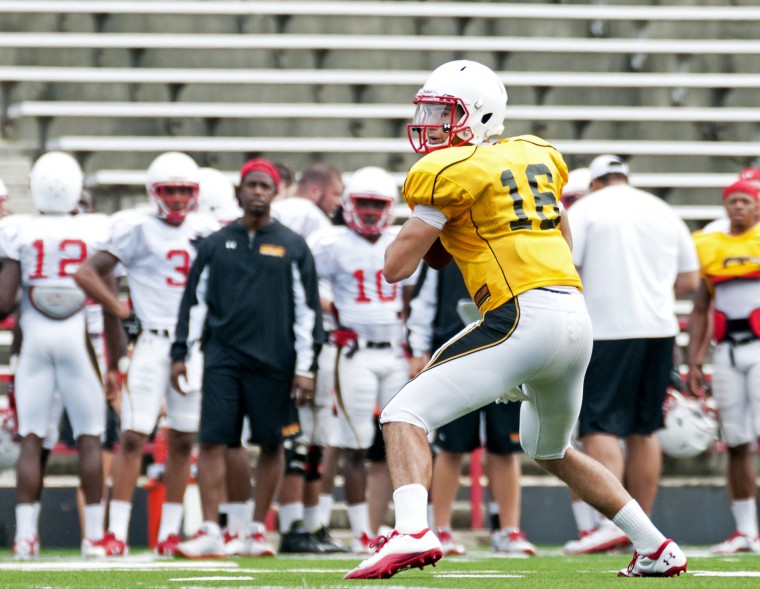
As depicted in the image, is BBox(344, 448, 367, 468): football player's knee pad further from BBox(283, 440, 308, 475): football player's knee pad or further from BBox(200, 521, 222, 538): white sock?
BBox(200, 521, 222, 538): white sock

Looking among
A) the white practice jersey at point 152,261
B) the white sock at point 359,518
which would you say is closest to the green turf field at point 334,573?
the white sock at point 359,518

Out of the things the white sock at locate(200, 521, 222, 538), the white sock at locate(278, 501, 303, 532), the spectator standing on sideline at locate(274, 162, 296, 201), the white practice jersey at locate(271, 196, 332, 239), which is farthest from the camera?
the spectator standing on sideline at locate(274, 162, 296, 201)

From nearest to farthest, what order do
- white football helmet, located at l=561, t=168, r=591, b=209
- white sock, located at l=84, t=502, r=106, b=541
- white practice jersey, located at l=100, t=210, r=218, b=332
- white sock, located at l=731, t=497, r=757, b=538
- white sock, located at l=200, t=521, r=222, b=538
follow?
white sock, located at l=200, t=521, r=222, b=538
white sock, located at l=84, t=502, r=106, b=541
white practice jersey, located at l=100, t=210, r=218, b=332
white sock, located at l=731, t=497, r=757, b=538
white football helmet, located at l=561, t=168, r=591, b=209

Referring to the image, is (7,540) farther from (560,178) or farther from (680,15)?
(680,15)

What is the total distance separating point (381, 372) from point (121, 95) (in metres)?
5.23

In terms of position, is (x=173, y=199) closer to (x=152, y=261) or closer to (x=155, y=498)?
(x=152, y=261)

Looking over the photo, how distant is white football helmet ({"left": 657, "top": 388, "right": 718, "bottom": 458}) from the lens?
→ 27.5 ft

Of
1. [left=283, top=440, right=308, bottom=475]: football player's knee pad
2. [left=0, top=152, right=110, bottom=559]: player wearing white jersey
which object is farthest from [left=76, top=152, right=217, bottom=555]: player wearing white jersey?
[left=283, top=440, right=308, bottom=475]: football player's knee pad

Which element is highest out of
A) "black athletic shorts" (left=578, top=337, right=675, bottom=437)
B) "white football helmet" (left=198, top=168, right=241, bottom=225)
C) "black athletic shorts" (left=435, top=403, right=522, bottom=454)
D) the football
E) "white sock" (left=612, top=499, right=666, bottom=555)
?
"white football helmet" (left=198, top=168, right=241, bottom=225)

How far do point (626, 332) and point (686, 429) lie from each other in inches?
73.4

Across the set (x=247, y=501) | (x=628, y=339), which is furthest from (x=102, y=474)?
(x=628, y=339)

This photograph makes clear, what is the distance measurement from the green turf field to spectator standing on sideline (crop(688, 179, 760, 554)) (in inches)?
35.4

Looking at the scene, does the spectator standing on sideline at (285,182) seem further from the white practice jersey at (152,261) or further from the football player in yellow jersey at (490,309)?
the football player in yellow jersey at (490,309)

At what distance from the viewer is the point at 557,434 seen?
4281 mm
